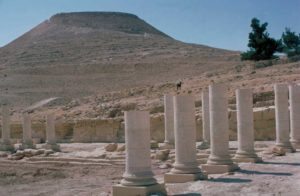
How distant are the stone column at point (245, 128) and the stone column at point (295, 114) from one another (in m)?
4.38

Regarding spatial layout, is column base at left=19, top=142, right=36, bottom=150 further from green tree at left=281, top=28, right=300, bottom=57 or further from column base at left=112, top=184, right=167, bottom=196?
green tree at left=281, top=28, right=300, bottom=57

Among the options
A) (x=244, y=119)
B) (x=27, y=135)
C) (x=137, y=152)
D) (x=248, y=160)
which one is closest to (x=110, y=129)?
(x=27, y=135)

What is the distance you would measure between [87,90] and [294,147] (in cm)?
6236

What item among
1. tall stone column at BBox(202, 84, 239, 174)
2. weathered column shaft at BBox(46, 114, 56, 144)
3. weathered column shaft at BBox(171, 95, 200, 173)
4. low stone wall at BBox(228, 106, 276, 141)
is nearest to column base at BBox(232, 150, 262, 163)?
tall stone column at BBox(202, 84, 239, 174)

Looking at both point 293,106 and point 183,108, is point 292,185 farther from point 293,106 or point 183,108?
point 293,106

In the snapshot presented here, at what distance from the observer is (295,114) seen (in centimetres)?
2559

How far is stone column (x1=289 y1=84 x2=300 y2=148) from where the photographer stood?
83.0ft

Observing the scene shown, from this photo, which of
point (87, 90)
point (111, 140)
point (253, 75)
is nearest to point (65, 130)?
point (111, 140)

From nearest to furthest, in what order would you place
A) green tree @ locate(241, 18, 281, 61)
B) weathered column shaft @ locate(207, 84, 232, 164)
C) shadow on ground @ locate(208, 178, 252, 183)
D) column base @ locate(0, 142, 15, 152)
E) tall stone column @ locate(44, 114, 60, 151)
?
shadow on ground @ locate(208, 178, 252, 183)
weathered column shaft @ locate(207, 84, 232, 164)
tall stone column @ locate(44, 114, 60, 151)
column base @ locate(0, 142, 15, 152)
green tree @ locate(241, 18, 281, 61)

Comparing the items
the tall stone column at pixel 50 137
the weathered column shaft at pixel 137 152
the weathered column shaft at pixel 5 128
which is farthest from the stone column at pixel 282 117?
the weathered column shaft at pixel 5 128

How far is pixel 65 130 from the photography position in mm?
42062

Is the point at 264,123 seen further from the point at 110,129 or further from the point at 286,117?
the point at 110,129

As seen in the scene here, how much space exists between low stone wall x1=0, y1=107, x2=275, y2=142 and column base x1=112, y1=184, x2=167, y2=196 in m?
17.2

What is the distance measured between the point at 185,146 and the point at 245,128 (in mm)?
4575
